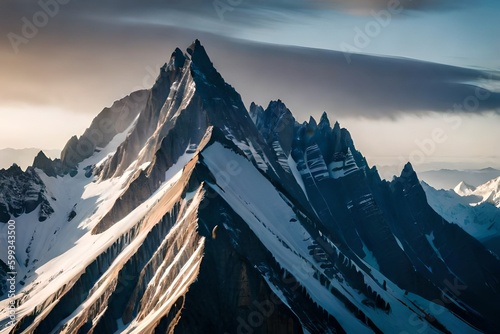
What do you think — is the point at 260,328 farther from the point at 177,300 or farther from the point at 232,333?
the point at 177,300

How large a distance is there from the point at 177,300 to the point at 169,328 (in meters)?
7.31

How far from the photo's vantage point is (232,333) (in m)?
198

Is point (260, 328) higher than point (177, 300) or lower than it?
lower

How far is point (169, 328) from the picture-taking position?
194 metres

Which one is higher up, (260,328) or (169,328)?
(169,328)

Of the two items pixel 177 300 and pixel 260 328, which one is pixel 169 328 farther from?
pixel 260 328

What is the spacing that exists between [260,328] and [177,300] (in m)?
19.5

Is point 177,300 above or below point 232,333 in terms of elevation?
above

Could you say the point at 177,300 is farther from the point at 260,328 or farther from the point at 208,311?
the point at 260,328

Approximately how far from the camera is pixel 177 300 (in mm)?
199250

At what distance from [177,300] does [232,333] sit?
14.3 metres

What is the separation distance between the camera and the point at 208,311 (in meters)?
198

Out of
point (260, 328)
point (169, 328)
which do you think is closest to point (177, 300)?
point (169, 328)

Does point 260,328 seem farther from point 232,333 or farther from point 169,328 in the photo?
point 169,328
